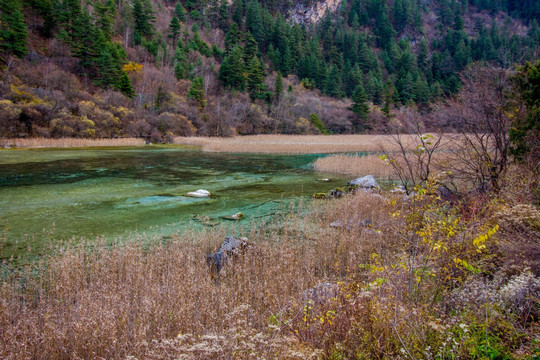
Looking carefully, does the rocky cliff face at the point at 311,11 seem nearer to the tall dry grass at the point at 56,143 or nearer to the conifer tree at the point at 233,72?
the conifer tree at the point at 233,72

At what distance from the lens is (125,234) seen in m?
8.38

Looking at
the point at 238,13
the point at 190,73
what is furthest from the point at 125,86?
the point at 238,13

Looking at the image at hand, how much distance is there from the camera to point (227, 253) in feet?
20.7

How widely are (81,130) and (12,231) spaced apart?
30.8 meters

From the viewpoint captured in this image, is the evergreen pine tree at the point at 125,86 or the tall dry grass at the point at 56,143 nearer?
the tall dry grass at the point at 56,143

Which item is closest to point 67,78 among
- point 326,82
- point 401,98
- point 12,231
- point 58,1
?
point 58,1

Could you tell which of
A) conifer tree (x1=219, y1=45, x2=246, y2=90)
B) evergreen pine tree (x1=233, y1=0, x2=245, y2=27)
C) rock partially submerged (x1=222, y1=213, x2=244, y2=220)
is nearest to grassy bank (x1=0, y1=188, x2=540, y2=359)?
rock partially submerged (x1=222, y1=213, x2=244, y2=220)

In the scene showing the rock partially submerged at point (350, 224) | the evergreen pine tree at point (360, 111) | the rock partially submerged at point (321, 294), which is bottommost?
the rock partially submerged at point (350, 224)

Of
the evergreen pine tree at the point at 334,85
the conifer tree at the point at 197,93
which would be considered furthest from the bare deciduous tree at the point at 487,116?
the evergreen pine tree at the point at 334,85

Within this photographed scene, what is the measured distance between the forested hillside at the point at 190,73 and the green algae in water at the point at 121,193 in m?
6.33

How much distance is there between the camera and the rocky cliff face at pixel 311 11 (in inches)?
5349

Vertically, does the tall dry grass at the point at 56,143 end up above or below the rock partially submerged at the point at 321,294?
above

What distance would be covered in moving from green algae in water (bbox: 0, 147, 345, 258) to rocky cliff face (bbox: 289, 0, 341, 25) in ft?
430

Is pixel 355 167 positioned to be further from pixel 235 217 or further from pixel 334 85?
pixel 334 85
